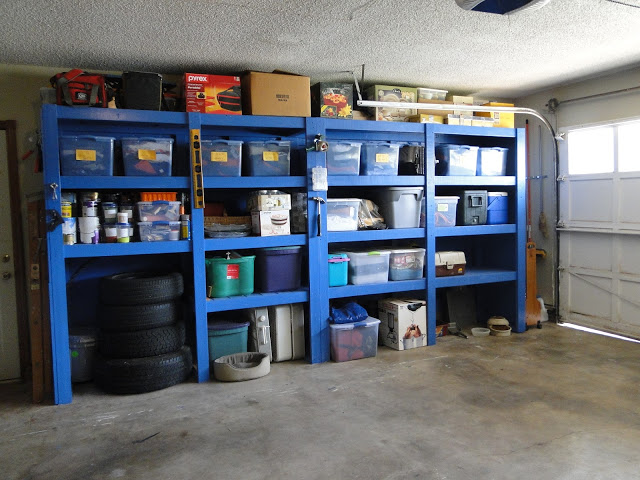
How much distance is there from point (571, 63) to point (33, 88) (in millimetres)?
5042

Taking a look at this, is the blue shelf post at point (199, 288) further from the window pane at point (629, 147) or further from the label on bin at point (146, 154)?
the window pane at point (629, 147)

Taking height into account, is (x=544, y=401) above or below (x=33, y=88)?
below

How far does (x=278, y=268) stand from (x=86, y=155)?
6.06ft

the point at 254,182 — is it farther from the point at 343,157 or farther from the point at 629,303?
the point at 629,303

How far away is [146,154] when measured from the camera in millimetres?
4145

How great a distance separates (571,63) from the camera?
4.95m

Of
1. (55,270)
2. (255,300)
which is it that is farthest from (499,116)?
(55,270)

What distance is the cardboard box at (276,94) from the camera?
14.6 feet

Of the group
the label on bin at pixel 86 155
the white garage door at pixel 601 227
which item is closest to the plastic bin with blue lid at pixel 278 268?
the label on bin at pixel 86 155

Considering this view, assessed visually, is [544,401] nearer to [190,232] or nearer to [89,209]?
[190,232]

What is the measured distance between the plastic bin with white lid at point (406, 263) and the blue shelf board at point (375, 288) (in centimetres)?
7

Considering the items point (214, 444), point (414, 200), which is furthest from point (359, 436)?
point (414, 200)

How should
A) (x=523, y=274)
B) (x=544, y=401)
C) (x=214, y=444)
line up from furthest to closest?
(x=523, y=274) < (x=544, y=401) < (x=214, y=444)

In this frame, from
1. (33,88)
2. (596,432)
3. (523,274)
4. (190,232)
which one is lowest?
(596,432)
